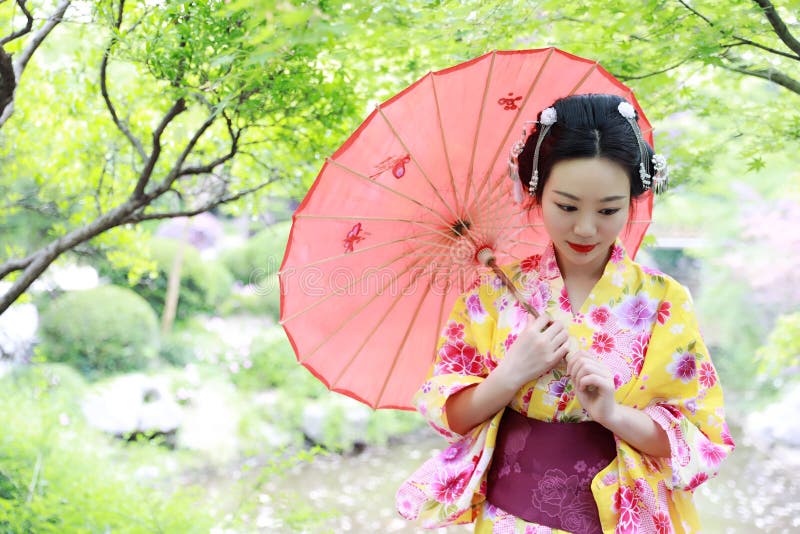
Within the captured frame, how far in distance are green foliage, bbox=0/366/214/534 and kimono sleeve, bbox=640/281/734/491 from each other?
2.56 meters

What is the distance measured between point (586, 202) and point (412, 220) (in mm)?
569

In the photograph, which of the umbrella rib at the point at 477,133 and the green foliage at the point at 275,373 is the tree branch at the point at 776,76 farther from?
the green foliage at the point at 275,373

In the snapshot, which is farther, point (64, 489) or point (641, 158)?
point (64, 489)

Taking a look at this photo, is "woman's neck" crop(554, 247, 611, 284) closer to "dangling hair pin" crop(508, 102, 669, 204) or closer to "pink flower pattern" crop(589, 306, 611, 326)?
"pink flower pattern" crop(589, 306, 611, 326)

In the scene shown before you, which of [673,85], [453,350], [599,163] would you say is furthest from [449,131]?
[673,85]

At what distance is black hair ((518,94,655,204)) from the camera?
5.71 feet

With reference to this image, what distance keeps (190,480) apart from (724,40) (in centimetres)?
597

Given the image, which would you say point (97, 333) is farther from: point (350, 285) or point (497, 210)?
point (497, 210)

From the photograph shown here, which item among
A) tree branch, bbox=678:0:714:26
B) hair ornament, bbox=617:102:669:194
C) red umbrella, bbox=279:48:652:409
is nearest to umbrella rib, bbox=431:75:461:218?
red umbrella, bbox=279:48:652:409

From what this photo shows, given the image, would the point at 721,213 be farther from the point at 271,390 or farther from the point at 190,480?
the point at 190,480

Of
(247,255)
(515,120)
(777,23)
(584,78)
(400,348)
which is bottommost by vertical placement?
(247,255)

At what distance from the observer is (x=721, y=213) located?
1119 cm

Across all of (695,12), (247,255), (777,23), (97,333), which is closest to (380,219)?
(695,12)

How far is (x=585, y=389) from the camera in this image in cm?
169
